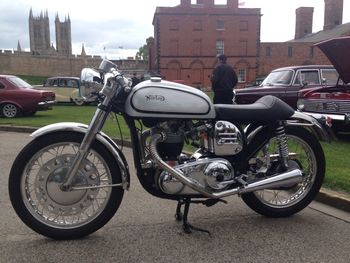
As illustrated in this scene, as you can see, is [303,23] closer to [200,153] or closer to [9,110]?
[9,110]

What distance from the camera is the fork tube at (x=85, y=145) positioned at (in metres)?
3.38

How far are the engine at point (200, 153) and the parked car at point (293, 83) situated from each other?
8535 millimetres

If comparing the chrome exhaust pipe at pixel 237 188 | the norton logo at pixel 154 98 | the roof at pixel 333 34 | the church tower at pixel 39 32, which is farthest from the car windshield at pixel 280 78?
the church tower at pixel 39 32

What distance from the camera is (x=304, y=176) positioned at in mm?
4090

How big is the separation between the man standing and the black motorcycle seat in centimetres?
618

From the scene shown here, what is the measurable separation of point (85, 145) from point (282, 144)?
1.83 m

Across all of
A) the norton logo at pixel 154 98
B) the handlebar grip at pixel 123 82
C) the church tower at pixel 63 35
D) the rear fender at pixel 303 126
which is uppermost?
the church tower at pixel 63 35

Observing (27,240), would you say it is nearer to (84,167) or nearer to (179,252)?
(84,167)

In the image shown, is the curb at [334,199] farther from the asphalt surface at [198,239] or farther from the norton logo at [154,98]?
the norton logo at [154,98]

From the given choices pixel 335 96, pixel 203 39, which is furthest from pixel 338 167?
pixel 203 39

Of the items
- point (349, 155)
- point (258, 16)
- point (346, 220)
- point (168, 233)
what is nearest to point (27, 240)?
point (168, 233)

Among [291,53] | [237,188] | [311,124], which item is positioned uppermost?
[291,53]

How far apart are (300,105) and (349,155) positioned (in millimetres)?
2159

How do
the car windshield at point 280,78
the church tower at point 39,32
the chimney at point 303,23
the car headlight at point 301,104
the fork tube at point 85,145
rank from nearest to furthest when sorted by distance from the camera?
the fork tube at point 85,145 → the car headlight at point 301,104 → the car windshield at point 280,78 → the chimney at point 303,23 → the church tower at point 39,32
